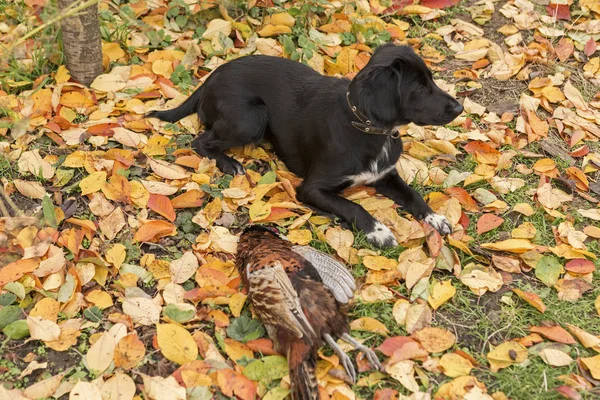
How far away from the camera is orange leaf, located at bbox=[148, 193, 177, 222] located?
3873 mm

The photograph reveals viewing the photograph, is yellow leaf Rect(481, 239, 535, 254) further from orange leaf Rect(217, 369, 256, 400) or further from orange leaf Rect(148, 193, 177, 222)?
orange leaf Rect(148, 193, 177, 222)

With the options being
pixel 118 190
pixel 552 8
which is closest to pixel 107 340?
pixel 118 190

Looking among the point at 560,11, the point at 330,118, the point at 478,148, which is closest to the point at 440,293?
the point at 330,118

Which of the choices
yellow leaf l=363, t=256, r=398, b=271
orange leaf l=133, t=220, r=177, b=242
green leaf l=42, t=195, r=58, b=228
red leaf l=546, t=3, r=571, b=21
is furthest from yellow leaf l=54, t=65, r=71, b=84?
red leaf l=546, t=3, r=571, b=21

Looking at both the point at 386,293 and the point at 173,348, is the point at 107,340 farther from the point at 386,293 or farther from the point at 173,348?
the point at 386,293

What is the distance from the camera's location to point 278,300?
3062 mm

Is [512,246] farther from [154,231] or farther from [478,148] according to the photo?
[154,231]

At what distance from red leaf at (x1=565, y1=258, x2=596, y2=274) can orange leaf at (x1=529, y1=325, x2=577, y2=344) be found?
474 mm

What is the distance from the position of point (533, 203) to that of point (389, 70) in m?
1.29

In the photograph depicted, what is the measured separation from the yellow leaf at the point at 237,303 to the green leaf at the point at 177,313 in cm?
19

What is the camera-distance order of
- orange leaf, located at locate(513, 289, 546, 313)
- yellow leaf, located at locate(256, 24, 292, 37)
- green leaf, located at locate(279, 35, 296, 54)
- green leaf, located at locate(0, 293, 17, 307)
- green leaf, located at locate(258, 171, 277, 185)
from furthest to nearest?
yellow leaf, located at locate(256, 24, 292, 37) → green leaf, located at locate(279, 35, 296, 54) → green leaf, located at locate(258, 171, 277, 185) → orange leaf, located at locate(513, 289, 546, 313) → green leaf, located at locate(0, 293, 17, 307)

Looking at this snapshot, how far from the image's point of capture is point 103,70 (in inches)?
193

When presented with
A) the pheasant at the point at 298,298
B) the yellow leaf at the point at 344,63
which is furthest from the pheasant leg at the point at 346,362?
the yellow leaf at the point at 344,63

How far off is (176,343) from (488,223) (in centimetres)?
195
